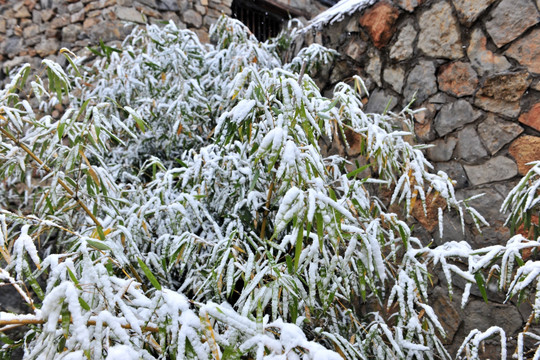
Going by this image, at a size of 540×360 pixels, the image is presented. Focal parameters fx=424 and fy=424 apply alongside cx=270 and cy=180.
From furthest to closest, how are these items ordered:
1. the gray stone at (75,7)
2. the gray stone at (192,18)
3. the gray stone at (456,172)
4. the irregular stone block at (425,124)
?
1. the gray stone at (192,18)
2. the gray stone at (75,7)
3. the irregular stone block at (425,124)
4. the gray stone at (456,172)

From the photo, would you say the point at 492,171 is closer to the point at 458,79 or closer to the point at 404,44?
the point at 458,79

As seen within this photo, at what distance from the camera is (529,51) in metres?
1.69

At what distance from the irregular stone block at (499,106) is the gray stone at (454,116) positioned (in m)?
0.04

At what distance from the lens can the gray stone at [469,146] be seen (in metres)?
1.82

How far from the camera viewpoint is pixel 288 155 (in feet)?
3.16

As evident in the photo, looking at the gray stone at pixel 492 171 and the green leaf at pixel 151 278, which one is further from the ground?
the gray stone at pixel 492 171

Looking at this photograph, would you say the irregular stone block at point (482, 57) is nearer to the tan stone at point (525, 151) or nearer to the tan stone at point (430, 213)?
the tan stone at point (525, 151)

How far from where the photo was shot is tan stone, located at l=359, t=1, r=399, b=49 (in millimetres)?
2152

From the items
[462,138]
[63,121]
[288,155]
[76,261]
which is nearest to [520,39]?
[462,138]

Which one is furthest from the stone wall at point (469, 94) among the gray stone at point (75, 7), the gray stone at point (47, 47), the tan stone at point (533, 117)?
the gray stone at point (47, 47)

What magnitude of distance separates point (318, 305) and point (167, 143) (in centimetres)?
113

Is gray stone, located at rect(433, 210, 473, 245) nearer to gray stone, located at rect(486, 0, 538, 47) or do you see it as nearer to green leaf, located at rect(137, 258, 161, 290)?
gray stone, located at rect(486, 0, 538, 47)

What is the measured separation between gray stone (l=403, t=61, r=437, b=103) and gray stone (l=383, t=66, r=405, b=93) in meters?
0.04

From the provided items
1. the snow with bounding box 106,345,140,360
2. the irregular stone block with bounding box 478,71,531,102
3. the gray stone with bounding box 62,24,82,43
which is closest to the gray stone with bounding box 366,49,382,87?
the irregular stone block with bounding box 478,71,531,102
